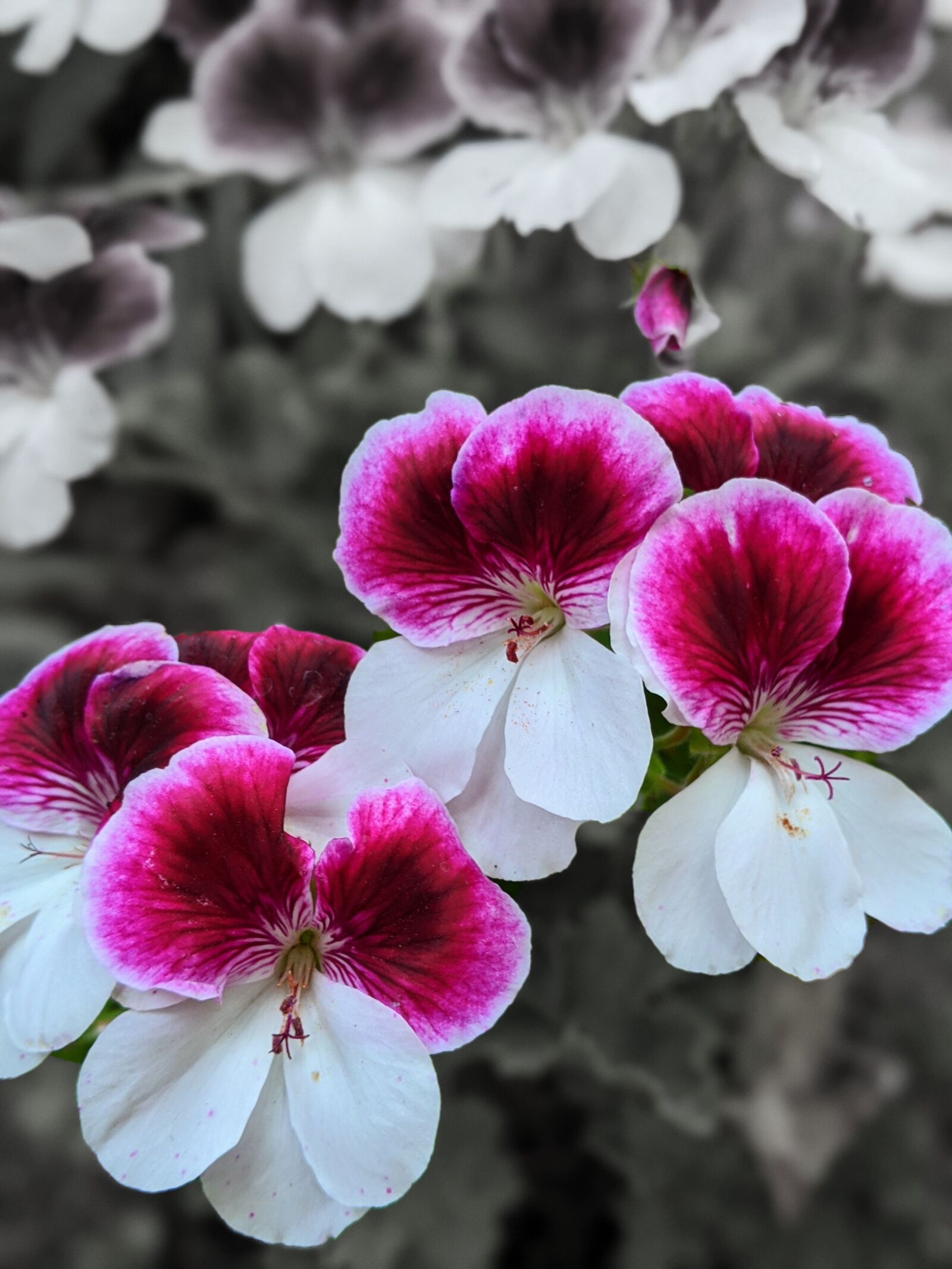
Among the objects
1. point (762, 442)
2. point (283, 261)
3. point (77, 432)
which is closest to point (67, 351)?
point (77, 432)

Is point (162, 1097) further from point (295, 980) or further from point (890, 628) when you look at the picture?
point (890, 628)

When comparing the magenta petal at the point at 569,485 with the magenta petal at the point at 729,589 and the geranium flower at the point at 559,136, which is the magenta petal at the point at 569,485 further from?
the geranium flower at the point at 559,136

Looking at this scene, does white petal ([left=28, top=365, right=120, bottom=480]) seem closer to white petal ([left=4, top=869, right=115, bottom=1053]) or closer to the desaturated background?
the desaturated background

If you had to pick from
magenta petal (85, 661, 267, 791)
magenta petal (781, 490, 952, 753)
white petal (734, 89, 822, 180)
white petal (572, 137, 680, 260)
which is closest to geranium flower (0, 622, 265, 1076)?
magenta petal (85, 661, 267, 791)

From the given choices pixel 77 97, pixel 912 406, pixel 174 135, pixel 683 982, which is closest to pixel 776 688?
pixel 683 982

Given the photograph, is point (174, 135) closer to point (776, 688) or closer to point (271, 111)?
point (271, 111)

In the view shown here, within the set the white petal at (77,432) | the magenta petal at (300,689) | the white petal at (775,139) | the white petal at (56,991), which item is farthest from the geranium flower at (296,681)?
the white petal at (775,139)

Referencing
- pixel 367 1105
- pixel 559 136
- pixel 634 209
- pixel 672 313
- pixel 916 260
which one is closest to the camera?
pixel 367 1105
